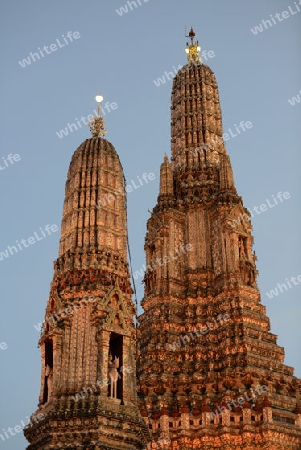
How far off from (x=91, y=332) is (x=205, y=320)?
1973 centimetres

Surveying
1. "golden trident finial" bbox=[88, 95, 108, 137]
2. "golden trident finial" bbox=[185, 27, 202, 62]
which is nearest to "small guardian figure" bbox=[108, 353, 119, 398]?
"golden trident finial" bbox=[88, 95, 108, 137]

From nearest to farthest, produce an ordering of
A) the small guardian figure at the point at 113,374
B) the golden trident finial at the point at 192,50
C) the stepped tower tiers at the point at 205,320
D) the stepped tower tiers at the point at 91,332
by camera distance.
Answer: the stepped tower tiers at the point at 91,332 < the small guardian figure at the point at 113,374 < the stepped tower tiers at the point at 205,320 < the golden trident finial at the point at 192,50

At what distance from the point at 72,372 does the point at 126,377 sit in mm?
1795

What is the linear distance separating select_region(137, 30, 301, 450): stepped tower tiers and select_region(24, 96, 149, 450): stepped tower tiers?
12.6m

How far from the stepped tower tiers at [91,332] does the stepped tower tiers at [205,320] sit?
1258 centimetres

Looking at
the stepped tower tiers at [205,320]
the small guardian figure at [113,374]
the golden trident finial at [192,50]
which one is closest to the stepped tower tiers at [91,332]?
the small guardian figure at [113,374]

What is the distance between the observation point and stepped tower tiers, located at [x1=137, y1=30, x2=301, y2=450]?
111ft

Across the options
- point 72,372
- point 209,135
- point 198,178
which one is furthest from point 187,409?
point 209,135

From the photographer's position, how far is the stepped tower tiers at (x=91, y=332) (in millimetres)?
20391

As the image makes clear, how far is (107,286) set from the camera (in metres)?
23.2

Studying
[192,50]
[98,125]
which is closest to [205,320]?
[98,125]

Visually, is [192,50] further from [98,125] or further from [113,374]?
[113,374]

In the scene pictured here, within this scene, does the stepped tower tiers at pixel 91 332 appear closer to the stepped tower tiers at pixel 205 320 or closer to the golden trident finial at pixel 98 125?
the golden trident finial at pixel 98 125

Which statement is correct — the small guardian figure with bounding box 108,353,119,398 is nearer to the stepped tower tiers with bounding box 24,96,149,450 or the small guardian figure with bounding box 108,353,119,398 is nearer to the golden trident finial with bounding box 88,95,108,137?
the stepped tower tiers with bounding box 24,96,149,450
